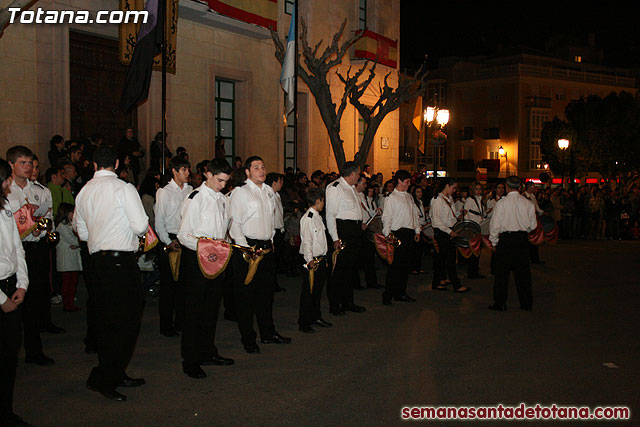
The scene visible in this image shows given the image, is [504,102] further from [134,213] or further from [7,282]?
[7,282]

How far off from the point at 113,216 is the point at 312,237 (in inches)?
129

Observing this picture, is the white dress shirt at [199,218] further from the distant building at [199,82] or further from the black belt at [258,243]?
the distant building at [199,82]

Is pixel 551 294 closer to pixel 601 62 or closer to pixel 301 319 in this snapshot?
pixel 301 319

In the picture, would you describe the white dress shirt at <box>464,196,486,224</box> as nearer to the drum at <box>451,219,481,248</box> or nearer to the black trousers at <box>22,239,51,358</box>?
the drum at <box>451,219,481,248</box>

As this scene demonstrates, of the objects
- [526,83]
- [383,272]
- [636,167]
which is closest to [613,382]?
[383,272]

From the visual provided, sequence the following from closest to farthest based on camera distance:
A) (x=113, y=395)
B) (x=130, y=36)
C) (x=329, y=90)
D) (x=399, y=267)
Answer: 1. (x=113, y=395)
2. (x=399, y=267)
3. (x=130, y=36)
4. (x=329, y=90)

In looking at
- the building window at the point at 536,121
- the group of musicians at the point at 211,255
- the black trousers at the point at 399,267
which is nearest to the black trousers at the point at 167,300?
the group of musicians at the point at 211,255

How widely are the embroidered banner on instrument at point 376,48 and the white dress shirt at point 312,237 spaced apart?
15809 mm

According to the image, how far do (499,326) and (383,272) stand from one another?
18.2 feet

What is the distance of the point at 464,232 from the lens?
38.6 feet

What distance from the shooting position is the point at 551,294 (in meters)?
11.3

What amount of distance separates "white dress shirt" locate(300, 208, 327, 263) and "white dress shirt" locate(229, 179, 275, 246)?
3.71 feet

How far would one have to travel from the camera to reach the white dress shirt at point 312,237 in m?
8.34

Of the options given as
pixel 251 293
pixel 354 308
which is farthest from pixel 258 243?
pixel 354 308
